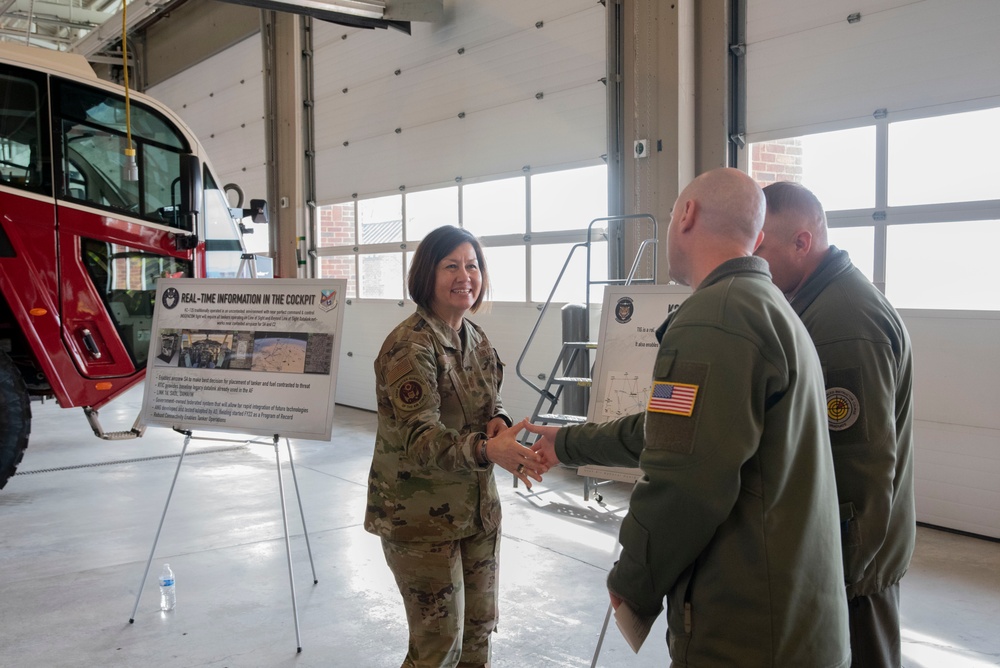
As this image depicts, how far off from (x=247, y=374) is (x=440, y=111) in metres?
5.51

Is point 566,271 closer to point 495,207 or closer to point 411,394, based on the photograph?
point 495,207

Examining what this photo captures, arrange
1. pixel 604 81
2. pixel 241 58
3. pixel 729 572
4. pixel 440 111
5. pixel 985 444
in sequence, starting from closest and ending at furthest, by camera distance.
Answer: pixel 729 572
pixel 985 444
pixel 604 81
pixel 440 111
pixel 241 58

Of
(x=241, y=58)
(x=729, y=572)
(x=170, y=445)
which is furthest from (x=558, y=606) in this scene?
(x=241, y=58)

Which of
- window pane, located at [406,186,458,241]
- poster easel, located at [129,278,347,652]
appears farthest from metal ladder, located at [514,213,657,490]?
poster easel, located at [129,278,347,652]

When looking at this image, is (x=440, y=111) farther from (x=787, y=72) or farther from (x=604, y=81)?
(x=787, y=72)

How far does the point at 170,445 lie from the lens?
7.83 metres

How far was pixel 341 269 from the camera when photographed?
10555mm

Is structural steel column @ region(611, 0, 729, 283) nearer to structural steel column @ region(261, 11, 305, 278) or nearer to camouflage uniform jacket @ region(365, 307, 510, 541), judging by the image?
camouflage uniform jacket @ region(365, 307, 510, 541)

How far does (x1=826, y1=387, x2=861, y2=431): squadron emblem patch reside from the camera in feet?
5.79

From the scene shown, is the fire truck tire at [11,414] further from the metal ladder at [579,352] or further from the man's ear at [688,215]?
the man's ear at [688,215]

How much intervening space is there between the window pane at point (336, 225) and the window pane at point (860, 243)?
635 cm

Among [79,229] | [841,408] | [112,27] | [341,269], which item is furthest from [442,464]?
[112,27]

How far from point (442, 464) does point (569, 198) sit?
537 centimetres

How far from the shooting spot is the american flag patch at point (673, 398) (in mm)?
1417
